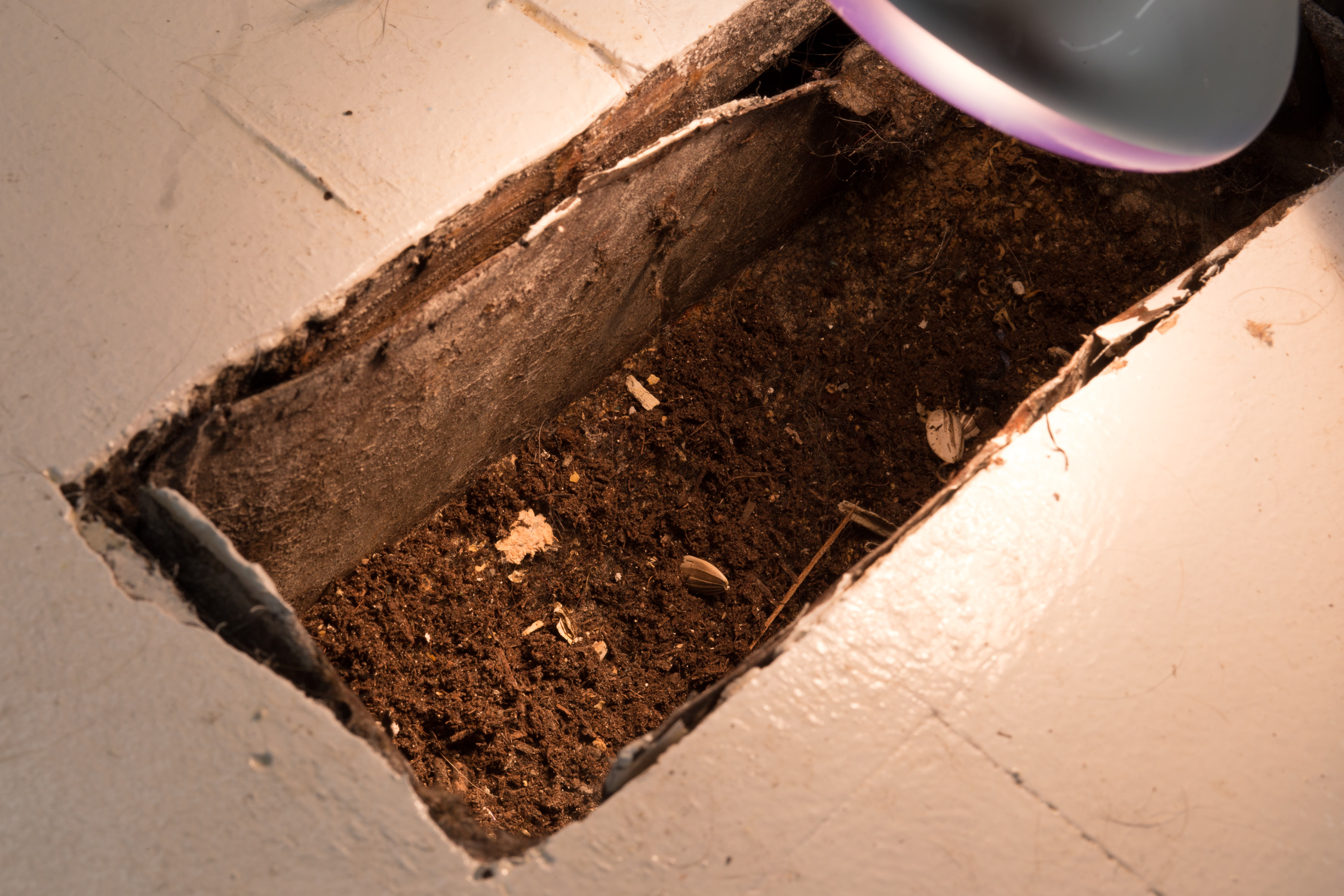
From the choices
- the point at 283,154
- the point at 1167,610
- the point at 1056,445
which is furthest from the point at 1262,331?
the point at 283,154

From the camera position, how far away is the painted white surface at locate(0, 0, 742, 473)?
1.44m

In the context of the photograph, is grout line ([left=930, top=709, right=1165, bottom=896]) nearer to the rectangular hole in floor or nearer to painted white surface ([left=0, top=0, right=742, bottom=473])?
the rectangular hole in floor

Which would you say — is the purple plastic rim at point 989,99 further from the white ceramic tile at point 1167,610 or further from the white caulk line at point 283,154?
the white caulk line at point 283,154

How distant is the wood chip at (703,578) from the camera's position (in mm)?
2146

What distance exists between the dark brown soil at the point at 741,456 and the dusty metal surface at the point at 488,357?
6.0 inches

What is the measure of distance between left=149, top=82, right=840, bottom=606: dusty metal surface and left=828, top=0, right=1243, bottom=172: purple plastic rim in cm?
104

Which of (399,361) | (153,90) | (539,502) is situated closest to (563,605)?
(539,502)

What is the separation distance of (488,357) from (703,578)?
740mm

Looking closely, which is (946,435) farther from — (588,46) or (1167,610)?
(588,46)

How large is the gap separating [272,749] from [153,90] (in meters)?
1.27

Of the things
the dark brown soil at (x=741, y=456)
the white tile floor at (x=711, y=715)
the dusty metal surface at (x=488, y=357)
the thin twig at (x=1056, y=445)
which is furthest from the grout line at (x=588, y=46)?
the thin twig at (x=1056, y=445)

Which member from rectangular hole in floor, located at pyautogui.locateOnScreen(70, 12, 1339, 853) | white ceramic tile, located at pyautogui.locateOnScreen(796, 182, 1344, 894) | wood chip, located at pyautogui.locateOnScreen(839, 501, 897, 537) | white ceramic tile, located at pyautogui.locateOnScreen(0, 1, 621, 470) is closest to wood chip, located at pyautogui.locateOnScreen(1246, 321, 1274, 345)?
white ceramic tile, located at pyautogui.locateOnScreen(796, 182, 1344, 894)

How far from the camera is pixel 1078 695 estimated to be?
1.34 meters

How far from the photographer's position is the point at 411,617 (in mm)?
2027
